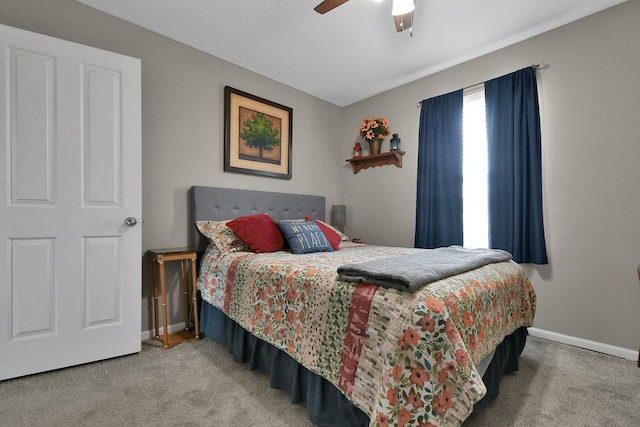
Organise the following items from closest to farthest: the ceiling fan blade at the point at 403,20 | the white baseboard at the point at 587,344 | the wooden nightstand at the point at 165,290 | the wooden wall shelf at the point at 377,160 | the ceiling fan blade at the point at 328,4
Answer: the ceiling fan blade at the point at 328,4
the ceiling fan blade at the point at 403,20
the white baseboard at the point at 587,344
the wooden nightstand at the point at 165,290
the wooden wall shelf at the point at 377,160

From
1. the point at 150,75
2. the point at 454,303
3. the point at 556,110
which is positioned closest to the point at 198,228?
the point at 150,75

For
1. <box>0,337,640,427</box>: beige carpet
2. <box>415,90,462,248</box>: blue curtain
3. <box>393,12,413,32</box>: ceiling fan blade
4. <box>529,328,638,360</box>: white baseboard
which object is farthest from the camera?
<box>415,90,462,248</box>: blue curtain

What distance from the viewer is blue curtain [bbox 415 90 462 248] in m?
3.07

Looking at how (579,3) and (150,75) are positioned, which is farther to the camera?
(150,75)

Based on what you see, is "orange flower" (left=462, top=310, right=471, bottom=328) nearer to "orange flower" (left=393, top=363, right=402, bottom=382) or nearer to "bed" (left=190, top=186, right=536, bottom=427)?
"bed" (left=190, top=186, right=536, bottom=427)

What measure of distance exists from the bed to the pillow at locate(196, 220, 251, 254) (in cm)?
4

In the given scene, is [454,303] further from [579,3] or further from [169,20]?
[169,20]

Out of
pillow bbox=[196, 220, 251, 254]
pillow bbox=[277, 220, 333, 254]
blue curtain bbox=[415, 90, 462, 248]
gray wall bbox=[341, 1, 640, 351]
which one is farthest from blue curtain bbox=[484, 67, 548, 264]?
pillow bbox=[196, 220, 251, 254]

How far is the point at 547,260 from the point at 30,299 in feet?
12.8

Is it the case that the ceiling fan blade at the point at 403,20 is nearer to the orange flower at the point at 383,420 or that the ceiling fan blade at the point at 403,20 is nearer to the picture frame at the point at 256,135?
the picture frame at the point at 256,135

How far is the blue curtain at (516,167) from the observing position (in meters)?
2.57

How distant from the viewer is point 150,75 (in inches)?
100

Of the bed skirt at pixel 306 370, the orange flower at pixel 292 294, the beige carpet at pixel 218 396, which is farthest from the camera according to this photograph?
the orange flower at pixel 292 294

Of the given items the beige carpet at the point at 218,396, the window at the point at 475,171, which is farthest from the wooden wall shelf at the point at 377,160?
the beige carpet at the point at 218,396
